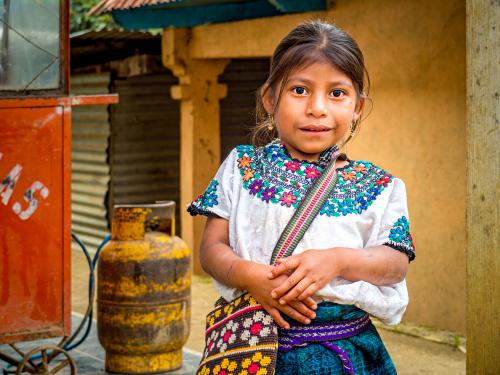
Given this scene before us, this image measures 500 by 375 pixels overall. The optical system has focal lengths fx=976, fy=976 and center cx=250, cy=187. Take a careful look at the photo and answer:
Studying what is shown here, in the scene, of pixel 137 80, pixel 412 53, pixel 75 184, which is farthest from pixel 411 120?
pixel 75 184

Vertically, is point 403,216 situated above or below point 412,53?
below

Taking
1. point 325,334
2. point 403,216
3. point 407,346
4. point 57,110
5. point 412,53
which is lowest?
point 407,346

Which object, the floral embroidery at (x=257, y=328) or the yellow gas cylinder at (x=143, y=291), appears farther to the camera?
the yellow gas cylinder at (x=143, y=291)

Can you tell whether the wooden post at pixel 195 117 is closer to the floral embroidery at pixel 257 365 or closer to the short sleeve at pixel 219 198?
the short sleeve at pixel 219 198

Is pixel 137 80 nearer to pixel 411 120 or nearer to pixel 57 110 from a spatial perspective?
pixel 411 120

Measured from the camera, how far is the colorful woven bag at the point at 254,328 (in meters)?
2.43

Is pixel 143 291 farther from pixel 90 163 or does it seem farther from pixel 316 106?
pixel 90 163

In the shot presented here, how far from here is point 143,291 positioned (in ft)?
19.4

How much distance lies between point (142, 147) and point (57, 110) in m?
7.15

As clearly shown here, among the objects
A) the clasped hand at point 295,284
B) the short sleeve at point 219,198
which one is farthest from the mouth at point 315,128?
the clasped hand at point 295,284

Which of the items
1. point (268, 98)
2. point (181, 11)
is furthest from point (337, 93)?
point (181, 11)

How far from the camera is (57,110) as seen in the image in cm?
524

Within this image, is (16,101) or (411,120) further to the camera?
(411,120)

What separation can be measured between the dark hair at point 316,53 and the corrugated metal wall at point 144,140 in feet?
31.8
